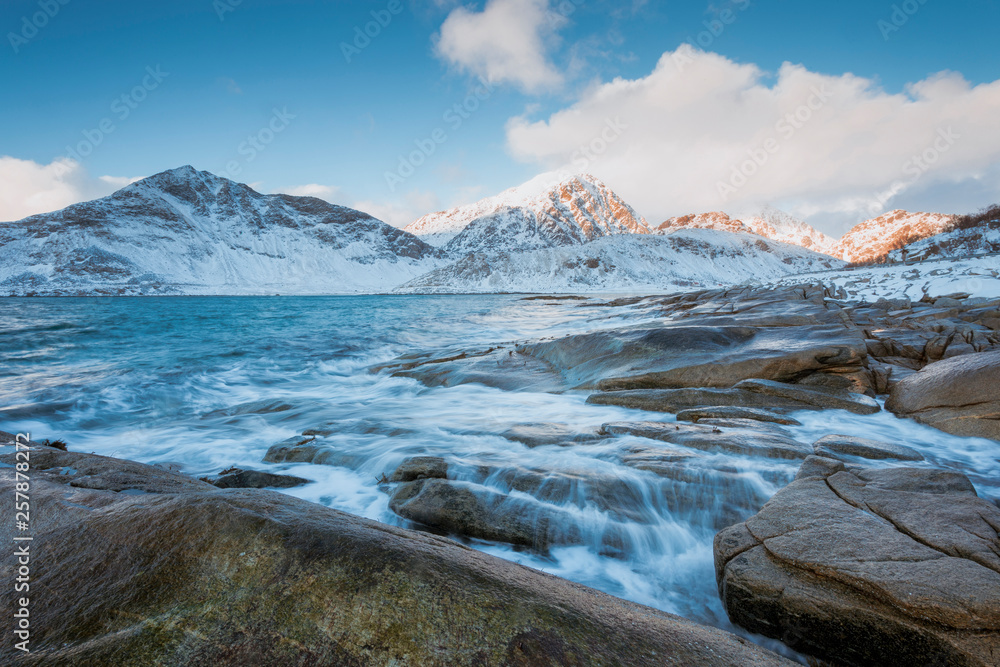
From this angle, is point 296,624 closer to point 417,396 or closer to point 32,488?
point 32,488

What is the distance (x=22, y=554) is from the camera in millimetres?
1763

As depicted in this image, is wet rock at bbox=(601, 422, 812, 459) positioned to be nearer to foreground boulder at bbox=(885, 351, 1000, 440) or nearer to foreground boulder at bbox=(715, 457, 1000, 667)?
foreground boulder at bbox=(715, 457, 1000, 667)

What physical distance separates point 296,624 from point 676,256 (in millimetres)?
100059

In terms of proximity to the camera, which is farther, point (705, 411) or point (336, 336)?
point (336, 336)

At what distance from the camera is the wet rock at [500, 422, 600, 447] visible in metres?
5.00

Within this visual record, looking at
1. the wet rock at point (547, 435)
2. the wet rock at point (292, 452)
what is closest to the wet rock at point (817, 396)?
the wet rock at point (547, 435)

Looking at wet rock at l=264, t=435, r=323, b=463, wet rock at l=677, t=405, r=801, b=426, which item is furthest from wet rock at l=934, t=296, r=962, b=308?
wet rock at l=264, t=435, r=323, b=463

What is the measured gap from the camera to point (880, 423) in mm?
5457

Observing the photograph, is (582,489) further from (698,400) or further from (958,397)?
(958,397)

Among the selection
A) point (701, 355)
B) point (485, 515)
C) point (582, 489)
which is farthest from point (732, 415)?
point (485, 515)

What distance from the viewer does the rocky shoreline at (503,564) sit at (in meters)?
1.36

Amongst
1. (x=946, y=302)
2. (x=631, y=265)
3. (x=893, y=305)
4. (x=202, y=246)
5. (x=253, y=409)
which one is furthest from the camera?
(x=202, y=246)

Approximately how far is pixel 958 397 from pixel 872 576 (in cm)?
494

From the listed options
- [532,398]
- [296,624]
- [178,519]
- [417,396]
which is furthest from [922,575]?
[417,396]
